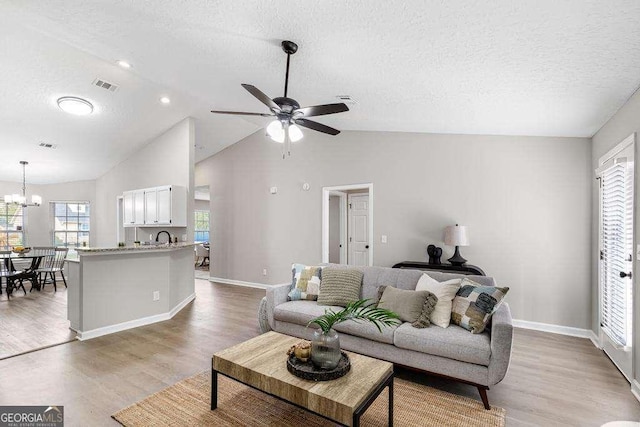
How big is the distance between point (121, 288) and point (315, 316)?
266 centimetres

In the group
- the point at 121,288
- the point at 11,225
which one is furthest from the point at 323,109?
the point at 11,225

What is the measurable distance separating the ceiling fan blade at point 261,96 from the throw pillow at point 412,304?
2029 mm

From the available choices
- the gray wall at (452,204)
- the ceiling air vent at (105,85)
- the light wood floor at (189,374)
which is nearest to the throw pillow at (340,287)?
the light wood floor at (189,374)

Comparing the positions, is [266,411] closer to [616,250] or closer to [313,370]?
[313,370]

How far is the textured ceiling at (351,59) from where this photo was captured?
1.90 meters

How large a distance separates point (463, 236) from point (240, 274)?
4577 mm

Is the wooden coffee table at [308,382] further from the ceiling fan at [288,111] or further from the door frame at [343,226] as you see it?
the door frame at [343,226]

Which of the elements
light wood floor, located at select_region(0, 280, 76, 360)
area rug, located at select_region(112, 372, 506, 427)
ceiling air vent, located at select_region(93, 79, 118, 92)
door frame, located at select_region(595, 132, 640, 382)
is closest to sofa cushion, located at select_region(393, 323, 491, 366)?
area rug, located at select_region(112, 372, 506, 427)

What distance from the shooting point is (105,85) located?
398 centimetres

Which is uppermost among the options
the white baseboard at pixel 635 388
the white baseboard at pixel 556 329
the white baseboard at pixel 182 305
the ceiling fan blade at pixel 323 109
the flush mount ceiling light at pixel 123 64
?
the flush mount ceiling light at pixel 123 64

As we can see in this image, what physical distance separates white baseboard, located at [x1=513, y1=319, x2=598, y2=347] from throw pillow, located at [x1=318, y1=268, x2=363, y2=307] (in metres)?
2.44

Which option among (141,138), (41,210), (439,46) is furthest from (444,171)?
(41,210)

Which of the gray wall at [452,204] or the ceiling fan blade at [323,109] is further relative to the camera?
the gray wall at [452,204]

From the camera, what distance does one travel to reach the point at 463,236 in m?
4.02
